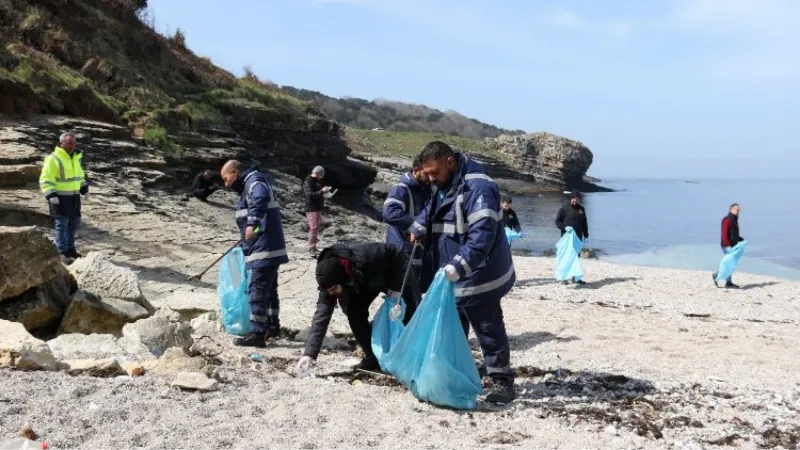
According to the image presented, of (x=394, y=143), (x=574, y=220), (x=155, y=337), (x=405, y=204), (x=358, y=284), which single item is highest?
(x=394, y=143)

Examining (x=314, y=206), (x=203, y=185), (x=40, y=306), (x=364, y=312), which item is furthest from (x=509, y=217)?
(x=40, y=306)

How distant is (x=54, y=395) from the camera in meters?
4.07

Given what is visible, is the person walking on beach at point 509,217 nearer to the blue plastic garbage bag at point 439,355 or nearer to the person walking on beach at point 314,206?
the person walking on beach at point 314,206

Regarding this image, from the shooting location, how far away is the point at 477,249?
463 centimetres

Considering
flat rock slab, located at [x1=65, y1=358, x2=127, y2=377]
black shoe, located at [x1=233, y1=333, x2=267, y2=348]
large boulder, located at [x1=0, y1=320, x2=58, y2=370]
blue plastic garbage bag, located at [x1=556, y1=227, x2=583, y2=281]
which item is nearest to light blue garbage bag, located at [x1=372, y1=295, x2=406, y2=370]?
black shoe, located at [x1=233, y1=333, x2=267, y2=348]

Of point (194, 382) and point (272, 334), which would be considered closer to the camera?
point (194, 382)

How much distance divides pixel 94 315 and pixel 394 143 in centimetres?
6388

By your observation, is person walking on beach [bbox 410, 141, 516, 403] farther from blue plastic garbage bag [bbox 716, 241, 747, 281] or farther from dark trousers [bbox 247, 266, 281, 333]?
blue plastic garbage bag [bbox 716, 241, 747, 281]

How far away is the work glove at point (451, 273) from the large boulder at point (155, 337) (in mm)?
2578

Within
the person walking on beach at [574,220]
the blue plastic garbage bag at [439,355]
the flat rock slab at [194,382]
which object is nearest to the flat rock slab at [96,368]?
the flat rock slab at [194,382]

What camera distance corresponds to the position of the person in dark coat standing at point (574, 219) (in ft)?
42.9

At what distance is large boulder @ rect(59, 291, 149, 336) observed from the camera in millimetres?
6574

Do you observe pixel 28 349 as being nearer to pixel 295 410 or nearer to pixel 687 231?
pixel 295 410

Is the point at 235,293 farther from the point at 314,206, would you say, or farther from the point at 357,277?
the point at 314,206
